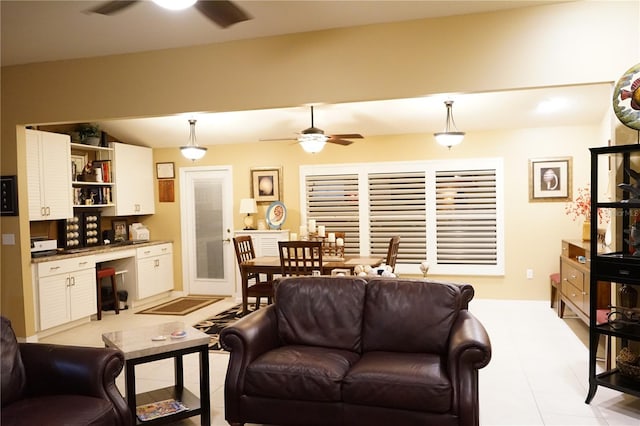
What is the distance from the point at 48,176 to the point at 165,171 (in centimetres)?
215

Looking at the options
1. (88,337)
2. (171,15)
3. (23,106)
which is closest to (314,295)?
(171,15)

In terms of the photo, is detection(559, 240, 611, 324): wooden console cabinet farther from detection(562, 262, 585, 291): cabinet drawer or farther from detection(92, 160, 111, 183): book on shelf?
detection(92, 160, 111, 183): book on shelf

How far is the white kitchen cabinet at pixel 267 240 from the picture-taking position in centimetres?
703

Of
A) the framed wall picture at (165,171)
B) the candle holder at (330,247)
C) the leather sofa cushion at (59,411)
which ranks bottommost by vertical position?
the leather sofa cushion at (59,411)

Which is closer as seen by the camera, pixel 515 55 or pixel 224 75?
pixel 515 55

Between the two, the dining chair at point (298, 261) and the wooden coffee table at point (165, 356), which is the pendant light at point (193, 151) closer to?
the dining chair at point (298, 261)

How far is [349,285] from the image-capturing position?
3418mm

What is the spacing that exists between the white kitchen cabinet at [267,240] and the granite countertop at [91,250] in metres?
1.47

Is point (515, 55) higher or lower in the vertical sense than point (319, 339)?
higher

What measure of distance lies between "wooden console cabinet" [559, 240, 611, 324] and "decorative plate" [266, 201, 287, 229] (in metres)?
3.67

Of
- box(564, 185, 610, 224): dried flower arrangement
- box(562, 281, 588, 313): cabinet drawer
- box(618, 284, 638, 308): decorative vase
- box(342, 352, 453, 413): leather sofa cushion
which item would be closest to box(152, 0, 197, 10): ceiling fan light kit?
box(342, 352, 453, 413): leather sofa cushion

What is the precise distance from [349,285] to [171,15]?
235 centimetres

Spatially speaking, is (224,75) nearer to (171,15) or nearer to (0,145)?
(171,15)

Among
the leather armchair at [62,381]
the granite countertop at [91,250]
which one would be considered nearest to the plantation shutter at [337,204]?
the granite countertop at [91,250]
